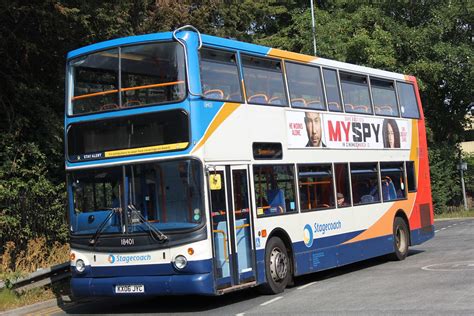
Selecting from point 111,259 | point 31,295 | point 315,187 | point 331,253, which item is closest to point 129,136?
point 111,259

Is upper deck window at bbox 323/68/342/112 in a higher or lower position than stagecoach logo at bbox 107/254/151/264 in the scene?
higher

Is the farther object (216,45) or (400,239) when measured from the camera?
(400,239)

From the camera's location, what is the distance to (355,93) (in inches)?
567

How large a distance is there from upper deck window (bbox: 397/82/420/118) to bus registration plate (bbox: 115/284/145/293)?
939 cm

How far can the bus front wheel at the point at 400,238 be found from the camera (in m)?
15.5

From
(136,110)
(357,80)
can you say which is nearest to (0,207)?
(136,110)

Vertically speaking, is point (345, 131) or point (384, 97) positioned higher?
point (384, 97)

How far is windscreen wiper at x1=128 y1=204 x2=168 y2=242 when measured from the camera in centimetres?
950

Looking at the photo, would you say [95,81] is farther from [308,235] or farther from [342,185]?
[342,185]

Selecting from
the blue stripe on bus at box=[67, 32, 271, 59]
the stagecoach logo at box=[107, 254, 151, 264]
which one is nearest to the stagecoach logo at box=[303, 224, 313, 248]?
the blue stripe on bus at box=[67, 32, 271, 59]

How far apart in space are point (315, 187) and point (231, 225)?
3004mm

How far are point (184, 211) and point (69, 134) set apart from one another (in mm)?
2590

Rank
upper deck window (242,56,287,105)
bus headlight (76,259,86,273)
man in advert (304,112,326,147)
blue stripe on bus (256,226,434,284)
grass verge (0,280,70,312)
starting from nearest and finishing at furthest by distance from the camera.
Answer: bus headlight (76,259,86,273) < grass verge (0,280,70,312) < upper deck window (242,56,287,105) < blue stripe on bus (256,226,434,284) < man in advert (304,112,326,147)

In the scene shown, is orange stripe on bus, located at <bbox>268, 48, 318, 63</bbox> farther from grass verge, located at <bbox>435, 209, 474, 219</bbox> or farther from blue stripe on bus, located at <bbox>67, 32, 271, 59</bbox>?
grass verge, located at <bbox>435, 209, 474, 219</bbox>
